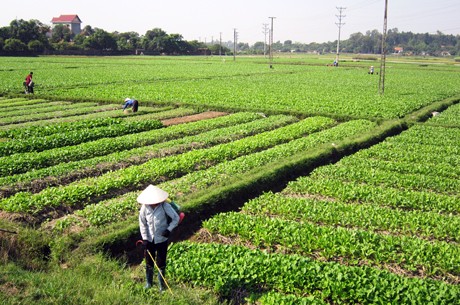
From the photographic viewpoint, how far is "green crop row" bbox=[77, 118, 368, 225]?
13758mm

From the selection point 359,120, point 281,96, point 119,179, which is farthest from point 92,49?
point 119,179

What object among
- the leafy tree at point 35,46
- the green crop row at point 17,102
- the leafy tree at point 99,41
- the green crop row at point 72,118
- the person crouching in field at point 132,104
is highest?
the leafy tree at point 99,41

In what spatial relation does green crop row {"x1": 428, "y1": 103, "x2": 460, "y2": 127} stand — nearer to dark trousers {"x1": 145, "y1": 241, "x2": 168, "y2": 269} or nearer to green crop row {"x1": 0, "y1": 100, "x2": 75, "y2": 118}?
dark trousers {"x1": 145, "y1": 241, "x2": 168, "y2": 269}

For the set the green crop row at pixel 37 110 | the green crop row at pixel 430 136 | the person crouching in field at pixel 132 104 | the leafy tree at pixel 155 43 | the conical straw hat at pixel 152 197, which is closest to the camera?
the conical straw hat at pixel 152 197

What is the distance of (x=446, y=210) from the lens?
1459 cm

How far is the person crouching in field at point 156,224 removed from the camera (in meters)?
9.78

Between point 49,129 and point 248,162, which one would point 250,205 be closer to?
point 248,162

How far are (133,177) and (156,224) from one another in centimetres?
713

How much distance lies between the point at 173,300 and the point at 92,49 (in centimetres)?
13783

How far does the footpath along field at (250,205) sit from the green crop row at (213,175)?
7 centimetres

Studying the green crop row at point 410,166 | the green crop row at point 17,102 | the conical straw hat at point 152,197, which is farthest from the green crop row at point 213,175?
the green crop row at point 17,102

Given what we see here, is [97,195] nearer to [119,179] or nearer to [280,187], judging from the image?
[119,179]

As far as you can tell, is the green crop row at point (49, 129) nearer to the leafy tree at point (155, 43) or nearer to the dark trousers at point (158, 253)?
the dark trousers at point (158, 253)

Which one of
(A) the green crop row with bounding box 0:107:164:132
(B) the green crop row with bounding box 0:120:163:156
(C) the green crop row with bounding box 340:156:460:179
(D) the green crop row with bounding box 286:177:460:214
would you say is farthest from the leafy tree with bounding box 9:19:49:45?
(D) the green crop row with bounding box 286:177:460:214
